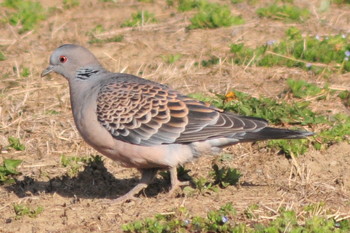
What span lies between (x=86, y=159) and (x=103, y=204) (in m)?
0.89

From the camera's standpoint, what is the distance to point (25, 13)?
10.5 metres

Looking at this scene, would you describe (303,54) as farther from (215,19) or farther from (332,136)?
(332,136)

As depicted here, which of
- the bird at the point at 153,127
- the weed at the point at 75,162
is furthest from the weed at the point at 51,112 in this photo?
the bird at the point at 153,127

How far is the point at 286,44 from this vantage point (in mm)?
8680

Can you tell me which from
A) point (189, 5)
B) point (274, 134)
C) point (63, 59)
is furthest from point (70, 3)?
point (274, 134)

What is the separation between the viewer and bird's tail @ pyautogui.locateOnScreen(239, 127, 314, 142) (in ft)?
18.2

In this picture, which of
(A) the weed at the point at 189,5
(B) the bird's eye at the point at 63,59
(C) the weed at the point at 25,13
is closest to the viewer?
(B) the bird's eye at the point at 63,59

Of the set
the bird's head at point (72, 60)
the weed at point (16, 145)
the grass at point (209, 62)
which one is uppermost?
the bird's head at point (72, 60)

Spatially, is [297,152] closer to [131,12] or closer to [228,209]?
[228,209]

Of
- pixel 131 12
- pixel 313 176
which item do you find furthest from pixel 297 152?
pixel 131 12

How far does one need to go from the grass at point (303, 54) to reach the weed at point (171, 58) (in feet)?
2.04

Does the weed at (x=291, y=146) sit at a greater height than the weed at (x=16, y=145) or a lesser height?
greater

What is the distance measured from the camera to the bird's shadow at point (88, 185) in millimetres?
6250

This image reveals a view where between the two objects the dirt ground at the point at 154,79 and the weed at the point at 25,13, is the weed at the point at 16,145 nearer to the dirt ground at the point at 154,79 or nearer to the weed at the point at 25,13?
the dirt ground at the point at 154,79
